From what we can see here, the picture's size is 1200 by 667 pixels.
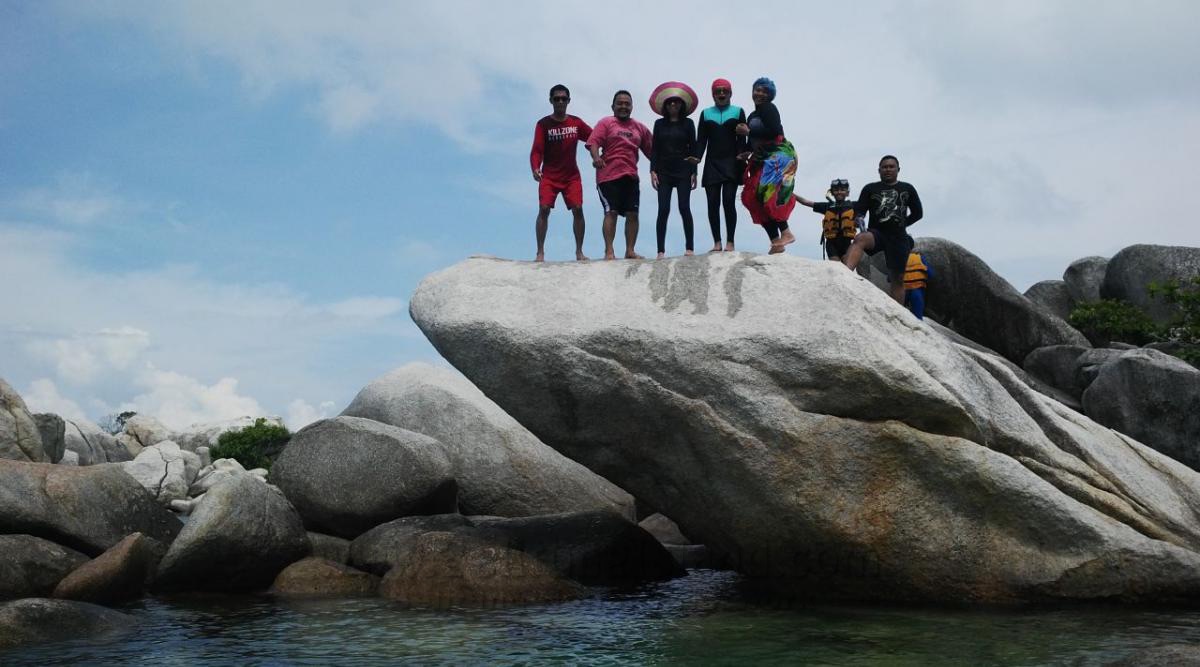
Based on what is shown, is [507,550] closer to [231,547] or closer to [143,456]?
[231,547]

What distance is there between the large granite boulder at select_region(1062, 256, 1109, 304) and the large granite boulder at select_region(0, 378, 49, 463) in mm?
Result: 24105

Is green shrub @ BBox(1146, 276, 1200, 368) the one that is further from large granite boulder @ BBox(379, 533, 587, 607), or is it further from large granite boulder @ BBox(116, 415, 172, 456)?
large granite boulder @ BBox(116, 415, 172, 456)

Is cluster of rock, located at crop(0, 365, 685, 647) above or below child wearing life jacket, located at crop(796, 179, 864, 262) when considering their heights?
below

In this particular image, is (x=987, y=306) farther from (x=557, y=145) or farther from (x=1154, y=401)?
(x=557, y=145)

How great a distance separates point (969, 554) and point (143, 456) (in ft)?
77.6

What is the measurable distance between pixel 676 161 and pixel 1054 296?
19.7 metres

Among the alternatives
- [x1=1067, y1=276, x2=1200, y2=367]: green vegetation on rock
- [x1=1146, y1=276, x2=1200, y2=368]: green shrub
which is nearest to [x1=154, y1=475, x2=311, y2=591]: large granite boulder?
[x1=1146, y1=276, x2=1200, y2=368]: green shrub

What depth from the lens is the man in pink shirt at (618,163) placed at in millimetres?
12906

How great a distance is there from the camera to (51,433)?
21.8 metres

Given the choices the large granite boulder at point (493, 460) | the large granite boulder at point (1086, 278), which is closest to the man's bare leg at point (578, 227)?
the large granite boulder at point (493, 460)

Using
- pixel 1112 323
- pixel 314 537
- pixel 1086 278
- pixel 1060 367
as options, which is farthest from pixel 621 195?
pixel 1086 278

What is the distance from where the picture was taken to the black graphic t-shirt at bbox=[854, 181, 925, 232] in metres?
13.9

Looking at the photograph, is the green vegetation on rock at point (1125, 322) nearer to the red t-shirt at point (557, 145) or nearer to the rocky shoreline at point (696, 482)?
the rocky shoreline at point (696, 482)

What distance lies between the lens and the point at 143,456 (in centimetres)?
2902
